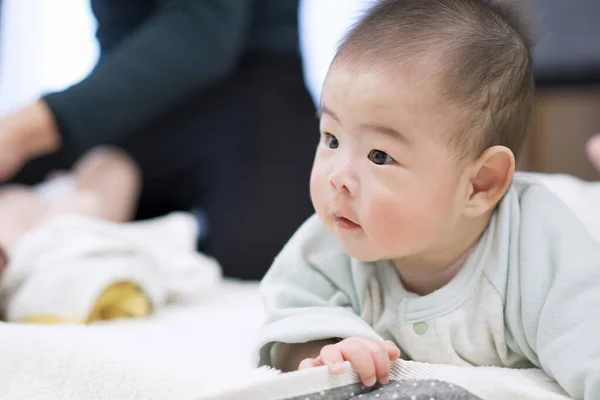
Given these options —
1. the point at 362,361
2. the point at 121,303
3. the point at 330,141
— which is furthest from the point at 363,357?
the point at 121,303

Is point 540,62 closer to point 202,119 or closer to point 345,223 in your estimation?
point 202,119

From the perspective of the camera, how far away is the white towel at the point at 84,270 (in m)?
0.99

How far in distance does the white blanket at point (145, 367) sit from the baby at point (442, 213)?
41 millimetres

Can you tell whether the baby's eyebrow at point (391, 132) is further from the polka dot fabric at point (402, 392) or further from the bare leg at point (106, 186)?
the bare leg at point (106, 186)

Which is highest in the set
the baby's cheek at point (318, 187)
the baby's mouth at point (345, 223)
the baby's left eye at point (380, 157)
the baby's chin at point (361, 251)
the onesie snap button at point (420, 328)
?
the baby's left eye at point (380, 157)

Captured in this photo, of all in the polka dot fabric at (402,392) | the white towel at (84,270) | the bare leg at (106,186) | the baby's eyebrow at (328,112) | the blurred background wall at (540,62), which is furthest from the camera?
the blurred background wall at (540,62)

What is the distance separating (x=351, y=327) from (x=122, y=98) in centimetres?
80

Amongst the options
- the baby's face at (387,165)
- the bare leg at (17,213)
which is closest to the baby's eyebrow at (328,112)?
the baby's face at (387,165)

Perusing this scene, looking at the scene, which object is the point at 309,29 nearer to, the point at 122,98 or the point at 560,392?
the point at 122,98

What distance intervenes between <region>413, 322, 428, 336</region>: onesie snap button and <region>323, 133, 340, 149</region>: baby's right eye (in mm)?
195

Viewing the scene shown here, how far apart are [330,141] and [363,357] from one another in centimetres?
21

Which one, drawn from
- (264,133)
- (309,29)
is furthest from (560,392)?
(309,29)

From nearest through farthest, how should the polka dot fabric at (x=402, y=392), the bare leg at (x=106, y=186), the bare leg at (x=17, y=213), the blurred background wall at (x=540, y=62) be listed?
the polka dot fabric at (x=402, y=392) < the bare leg at (x=17, y=213) < the bare leg at (x=106, y=186) < the blurred background wall at (x=540, y=62)

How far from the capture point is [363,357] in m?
0.63
